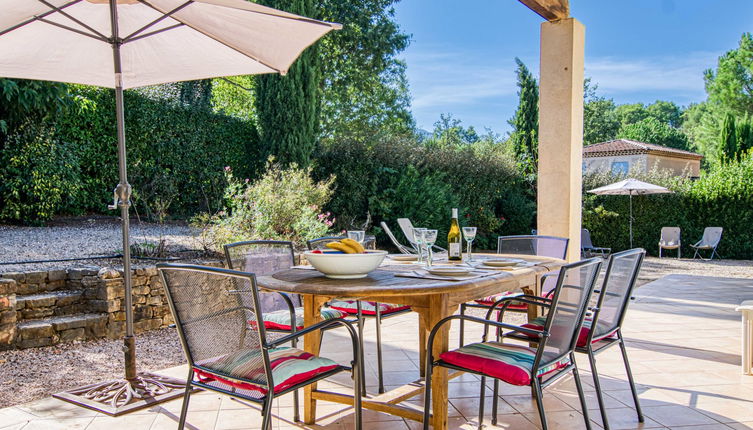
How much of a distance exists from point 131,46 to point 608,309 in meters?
2.96

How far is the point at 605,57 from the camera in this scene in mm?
30531

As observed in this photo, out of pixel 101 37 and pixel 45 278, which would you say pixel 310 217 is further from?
pixel 101 37

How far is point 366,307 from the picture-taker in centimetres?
317

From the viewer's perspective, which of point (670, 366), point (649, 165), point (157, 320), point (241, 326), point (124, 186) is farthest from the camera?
point (649, 165)

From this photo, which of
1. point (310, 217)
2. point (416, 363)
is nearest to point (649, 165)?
point (310, 217)

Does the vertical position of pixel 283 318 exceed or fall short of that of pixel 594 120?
it falls short

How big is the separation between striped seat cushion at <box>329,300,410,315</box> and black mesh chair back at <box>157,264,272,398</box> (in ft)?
3.87

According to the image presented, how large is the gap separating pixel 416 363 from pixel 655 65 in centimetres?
3311

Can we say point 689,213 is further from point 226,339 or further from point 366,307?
point 226,339

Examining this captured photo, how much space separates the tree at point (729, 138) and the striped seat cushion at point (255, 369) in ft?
62.7

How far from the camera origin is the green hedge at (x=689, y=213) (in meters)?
→ 11.7

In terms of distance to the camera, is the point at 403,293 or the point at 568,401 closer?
the point at 403,293

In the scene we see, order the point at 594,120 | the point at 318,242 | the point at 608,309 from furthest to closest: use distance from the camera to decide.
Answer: the point at 594,120 → the point at 318,242 → the point at 608,309

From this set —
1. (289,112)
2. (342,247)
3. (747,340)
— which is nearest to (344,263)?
(342,247)
